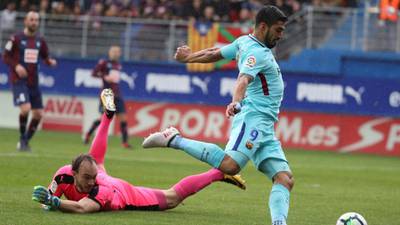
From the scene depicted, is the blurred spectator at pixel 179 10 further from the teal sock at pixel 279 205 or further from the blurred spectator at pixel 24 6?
the teal sock at pixel 279 205

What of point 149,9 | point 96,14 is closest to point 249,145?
point 149,9

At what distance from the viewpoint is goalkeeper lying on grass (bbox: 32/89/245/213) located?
10430 millimetres

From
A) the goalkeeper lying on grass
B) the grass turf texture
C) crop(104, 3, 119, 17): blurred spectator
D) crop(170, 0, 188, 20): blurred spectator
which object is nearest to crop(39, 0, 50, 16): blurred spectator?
crop(104, 3, 119, 17): blurred spectator

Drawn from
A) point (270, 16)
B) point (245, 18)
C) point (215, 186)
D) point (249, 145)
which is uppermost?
point (270, 16)

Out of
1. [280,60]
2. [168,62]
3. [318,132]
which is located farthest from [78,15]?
[318,132]

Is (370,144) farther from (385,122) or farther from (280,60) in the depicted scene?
(280,60)

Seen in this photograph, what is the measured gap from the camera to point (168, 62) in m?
28.3

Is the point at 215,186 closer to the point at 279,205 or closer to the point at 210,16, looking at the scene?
the point at 279,205

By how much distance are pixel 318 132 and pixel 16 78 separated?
965cm

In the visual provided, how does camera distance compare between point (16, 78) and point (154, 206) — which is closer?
point (154, 206)

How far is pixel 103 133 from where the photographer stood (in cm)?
1170

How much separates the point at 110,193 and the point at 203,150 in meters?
1.45

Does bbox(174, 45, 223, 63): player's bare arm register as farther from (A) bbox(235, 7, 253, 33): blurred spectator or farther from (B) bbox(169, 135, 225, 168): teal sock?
(A) bbox(235, 7, 253, 33): blurred spectator

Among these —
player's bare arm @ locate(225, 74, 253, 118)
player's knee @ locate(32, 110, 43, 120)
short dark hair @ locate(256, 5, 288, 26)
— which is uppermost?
short dark hair @ locate(256, 5, 288, 26)
